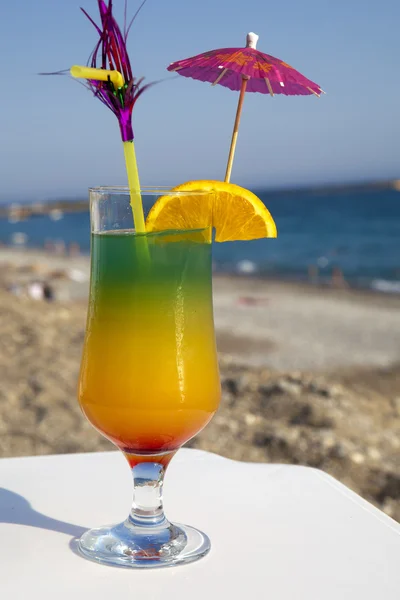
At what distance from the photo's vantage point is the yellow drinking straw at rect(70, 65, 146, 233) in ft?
3.41

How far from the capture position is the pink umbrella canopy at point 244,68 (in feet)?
4.14

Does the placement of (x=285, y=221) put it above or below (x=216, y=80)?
below

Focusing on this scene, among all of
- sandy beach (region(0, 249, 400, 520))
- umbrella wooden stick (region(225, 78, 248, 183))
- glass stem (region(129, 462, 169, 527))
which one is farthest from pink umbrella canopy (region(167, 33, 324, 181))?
sandy beach (region(0, 249, 400, 520))

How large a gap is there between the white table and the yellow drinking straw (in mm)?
486

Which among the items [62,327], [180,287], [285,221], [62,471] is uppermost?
[180,287]

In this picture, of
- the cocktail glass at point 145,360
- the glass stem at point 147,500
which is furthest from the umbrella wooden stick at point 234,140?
the glass stem at point 147,500

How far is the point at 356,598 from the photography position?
1.05 metres

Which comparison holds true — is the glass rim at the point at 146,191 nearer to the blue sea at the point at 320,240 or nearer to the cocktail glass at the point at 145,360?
the cocktail glass at the point at 145,360

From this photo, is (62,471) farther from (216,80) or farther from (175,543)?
(216,80)

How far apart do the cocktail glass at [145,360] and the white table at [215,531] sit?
60 millimetres

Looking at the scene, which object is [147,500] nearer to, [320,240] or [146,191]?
[146,191]

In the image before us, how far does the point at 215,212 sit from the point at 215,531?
0.50 metres

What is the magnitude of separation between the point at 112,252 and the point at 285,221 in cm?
3607

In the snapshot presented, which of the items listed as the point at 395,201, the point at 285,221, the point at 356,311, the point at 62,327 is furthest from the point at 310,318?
the point at 395,201
